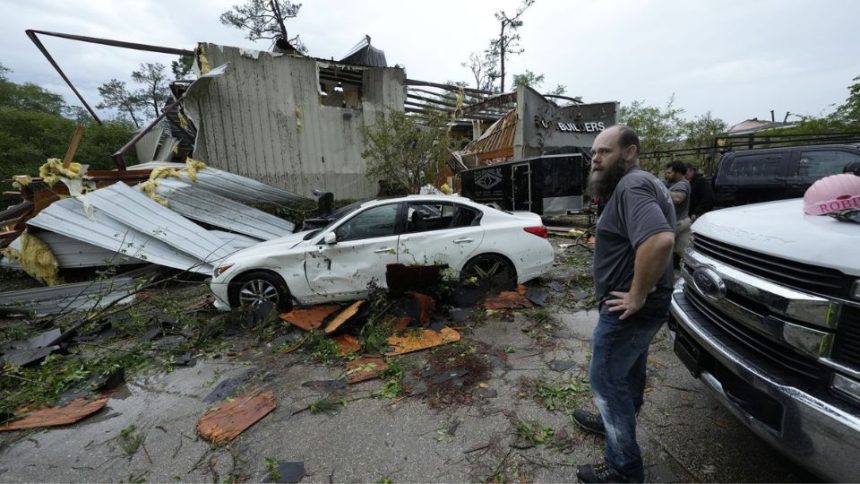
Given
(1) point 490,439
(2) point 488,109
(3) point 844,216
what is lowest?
(1) point 490,439

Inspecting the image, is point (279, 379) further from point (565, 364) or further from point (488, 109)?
point (488, 109)

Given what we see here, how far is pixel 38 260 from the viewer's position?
20.4ft

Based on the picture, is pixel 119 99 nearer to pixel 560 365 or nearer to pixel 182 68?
pixel 182 68

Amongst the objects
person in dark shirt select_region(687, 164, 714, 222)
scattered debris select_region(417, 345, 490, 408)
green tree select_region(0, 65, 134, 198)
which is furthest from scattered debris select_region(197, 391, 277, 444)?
green tree select_region(0, 65, 134, 198)

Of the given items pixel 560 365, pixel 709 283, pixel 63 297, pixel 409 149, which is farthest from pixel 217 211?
pixel 709 283

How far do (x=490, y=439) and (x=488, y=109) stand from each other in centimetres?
1414

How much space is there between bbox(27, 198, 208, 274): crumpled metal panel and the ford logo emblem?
6756 mm

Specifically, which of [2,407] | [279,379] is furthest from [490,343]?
[2,407]

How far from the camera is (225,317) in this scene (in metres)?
4.30

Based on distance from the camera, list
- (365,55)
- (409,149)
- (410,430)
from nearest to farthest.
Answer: (410,430) < (409,149) < (365,55)

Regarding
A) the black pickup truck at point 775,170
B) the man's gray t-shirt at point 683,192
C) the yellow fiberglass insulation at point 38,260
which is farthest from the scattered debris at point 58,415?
the black pickup truck at point 775,170

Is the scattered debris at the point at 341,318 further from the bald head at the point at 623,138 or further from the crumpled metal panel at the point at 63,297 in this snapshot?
the crumpled metal panel at the point at 63,297

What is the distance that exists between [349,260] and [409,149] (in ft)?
18.7

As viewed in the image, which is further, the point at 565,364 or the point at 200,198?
the point at 200,198
